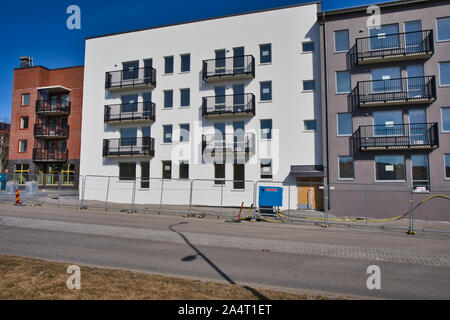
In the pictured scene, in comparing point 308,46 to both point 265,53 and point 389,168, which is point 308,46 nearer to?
point 265,53

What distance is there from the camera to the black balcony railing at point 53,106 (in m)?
33.5

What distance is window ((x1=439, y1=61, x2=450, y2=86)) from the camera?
2025cm

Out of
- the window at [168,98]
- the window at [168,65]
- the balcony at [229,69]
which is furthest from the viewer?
the window at [168,65]

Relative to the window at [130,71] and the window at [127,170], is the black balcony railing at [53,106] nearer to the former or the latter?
the window at [130,71]

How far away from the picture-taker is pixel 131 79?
2739 centimetres

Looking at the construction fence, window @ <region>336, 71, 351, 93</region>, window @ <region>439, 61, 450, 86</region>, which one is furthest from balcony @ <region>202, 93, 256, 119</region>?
window @ <region>439, 61, 450, 86</region>

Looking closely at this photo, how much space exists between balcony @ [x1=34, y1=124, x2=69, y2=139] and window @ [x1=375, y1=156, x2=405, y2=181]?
30.2 metres

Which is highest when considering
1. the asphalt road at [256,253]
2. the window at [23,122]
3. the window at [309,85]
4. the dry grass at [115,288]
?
the window at [309,85]

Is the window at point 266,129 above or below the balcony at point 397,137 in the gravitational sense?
above

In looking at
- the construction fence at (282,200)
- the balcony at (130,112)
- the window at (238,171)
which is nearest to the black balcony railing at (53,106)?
the balcony at (130,112)

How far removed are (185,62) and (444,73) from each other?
61.7 feet

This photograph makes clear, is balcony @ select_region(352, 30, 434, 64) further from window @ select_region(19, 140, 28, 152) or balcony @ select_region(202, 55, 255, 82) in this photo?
window @ select_region(19, 140, 28, 152)

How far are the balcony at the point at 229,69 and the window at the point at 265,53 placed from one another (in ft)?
3.01

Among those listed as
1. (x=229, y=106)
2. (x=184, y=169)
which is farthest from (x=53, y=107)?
(x=229, y=106)
